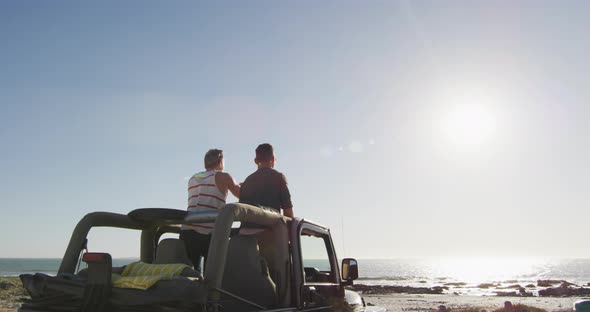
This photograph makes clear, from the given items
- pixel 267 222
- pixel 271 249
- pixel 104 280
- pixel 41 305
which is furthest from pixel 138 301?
pixel 271 249

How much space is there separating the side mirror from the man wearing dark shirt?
0.90 metres

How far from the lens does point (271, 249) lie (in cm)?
503

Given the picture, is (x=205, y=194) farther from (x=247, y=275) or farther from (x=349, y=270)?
(x=349, y=270)

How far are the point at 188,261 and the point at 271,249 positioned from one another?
2.82 ft

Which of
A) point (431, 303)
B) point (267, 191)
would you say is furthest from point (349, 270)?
point (431, 303)

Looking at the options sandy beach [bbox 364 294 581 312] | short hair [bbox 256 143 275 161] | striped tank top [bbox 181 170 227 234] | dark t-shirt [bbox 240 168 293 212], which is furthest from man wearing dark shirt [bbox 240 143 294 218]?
sandy beach [bbox 364 294 581 312]

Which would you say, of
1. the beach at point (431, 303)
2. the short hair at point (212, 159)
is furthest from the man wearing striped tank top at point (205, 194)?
the beach at point (431, 303)

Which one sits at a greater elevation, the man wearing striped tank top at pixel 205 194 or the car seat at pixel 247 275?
the man wearing striped tank top at pixel 205 194

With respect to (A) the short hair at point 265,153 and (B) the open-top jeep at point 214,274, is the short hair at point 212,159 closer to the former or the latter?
(A) the short hair at point 265,153

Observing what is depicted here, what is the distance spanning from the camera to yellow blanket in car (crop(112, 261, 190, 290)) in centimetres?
367

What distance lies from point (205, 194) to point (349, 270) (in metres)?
1.74

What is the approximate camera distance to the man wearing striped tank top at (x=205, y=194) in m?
5.39

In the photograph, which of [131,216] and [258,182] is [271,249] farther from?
[131,216]

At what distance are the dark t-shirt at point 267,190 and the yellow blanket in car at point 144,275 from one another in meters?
1.67
